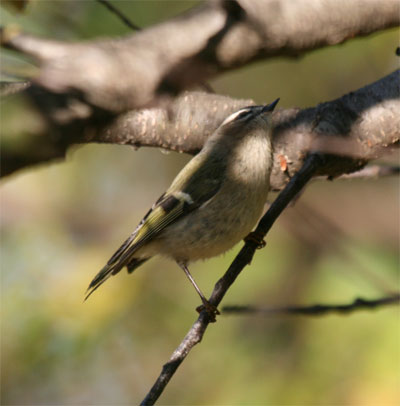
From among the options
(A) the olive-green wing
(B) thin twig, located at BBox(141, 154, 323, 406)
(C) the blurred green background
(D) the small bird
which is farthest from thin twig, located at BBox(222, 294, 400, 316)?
(C) the blurred green background

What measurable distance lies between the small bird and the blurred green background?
69 centimetres

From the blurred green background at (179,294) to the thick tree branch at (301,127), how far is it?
2.66 feet

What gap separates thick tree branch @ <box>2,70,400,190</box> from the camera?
7.39ft

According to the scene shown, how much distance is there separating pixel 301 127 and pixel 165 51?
163cm

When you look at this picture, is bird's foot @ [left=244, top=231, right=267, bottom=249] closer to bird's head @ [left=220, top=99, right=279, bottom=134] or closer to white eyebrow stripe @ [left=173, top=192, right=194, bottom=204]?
white eyebrow stripe @ [left=173, top=192, right=194, bottom=204]

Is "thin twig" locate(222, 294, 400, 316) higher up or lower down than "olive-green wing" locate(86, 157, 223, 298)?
lower down

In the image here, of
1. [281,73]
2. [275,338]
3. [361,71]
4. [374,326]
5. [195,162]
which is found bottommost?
[374,326]

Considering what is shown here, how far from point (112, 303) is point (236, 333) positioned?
811mm

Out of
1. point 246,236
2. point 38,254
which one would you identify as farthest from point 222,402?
point 38,254

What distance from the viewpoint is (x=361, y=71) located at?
174 inches

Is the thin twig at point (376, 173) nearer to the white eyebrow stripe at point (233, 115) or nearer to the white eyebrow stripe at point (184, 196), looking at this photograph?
the white eyebrow stripe at point (233, 115)

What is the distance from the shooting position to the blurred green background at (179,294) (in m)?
3.14

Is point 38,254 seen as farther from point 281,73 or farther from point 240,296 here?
→ point 281,73

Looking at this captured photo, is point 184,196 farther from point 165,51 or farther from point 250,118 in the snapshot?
point 165,51
